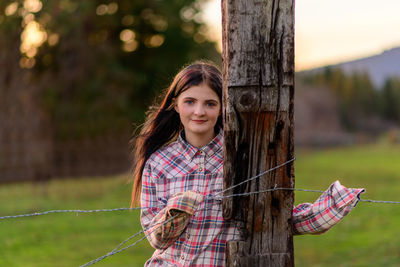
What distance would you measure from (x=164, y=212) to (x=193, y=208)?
0.16 meters

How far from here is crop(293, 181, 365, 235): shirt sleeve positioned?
221 centimetres

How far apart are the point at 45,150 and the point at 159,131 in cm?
1206

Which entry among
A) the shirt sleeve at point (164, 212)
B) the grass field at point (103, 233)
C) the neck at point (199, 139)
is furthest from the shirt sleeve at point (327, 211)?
the grass field at point (103, 233)

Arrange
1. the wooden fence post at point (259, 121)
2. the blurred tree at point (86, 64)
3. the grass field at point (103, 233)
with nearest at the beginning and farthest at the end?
the wooden fence post at point (259, 121) < the grass field at point (103, 233) < the blurred tree at point (86, 64)

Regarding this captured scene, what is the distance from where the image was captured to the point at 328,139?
35.8m

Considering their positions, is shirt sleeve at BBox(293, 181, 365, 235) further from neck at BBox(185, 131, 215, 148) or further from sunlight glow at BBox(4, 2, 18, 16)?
sunlight glow at BBox(4, 2, 18, 16)

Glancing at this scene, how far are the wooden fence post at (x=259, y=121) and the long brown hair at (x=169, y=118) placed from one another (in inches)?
15.7

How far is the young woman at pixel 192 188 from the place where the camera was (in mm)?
2248

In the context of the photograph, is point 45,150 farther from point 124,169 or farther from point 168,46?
point 168,46

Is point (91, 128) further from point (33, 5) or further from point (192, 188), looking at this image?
point (192, 188)

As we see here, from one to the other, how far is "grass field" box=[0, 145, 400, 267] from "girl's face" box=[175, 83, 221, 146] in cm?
188

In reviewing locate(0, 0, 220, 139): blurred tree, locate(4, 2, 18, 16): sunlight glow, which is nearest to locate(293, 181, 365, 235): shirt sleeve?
locate(0, 0, 220, 139): blurred tree

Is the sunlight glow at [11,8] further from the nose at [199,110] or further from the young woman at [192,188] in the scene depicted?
the nose at [199,110]

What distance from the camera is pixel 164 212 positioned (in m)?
2.28
